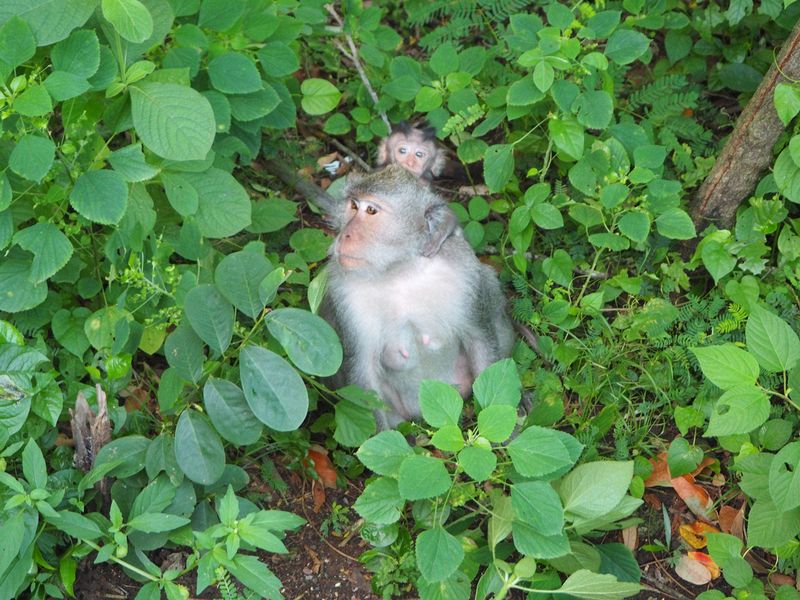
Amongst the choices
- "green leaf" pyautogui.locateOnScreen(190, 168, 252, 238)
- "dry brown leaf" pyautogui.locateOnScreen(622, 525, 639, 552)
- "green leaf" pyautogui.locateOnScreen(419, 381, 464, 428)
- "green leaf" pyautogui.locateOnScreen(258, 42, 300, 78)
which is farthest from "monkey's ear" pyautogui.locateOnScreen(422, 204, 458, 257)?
"dry brown leaf" pyautogui.locateOnScreen(622, 525, 639, 552)

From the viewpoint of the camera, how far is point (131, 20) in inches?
119

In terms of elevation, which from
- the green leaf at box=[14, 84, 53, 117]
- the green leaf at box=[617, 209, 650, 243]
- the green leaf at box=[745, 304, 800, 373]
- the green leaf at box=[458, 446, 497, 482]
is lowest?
the green leaf at box=[617, 209, 650, 243]

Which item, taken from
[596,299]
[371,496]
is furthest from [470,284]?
[371,496]

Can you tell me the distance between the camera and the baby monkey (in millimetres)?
4707

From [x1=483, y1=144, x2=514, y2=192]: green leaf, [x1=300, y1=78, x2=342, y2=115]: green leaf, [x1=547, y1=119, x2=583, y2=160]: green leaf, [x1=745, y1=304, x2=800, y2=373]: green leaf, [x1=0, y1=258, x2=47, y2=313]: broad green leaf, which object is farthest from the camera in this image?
[x1=300, y1=78, x2=342, y2=115]: green leaf

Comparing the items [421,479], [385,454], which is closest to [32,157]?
[385,454]

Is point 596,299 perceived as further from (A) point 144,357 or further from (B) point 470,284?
(A) point 144,357

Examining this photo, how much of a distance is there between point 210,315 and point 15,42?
3.50 ft

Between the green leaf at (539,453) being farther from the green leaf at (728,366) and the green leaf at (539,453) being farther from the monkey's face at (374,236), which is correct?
the monkey's face at (374,236)

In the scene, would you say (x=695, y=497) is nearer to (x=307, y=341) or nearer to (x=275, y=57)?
(x=307, y=341)

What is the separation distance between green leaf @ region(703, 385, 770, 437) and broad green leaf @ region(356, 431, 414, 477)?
1.04 meters

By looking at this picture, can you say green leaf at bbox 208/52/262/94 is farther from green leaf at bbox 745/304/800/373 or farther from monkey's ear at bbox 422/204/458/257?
green leaf at bbox 745/304/800/373

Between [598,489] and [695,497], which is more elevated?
[598,489]

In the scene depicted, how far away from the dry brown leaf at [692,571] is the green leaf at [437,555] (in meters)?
1.13
